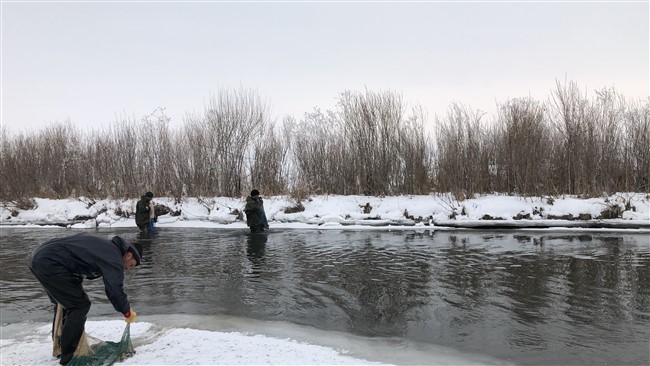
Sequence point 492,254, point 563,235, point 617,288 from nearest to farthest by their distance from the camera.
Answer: point 617,288, point 492,254, point 563,235

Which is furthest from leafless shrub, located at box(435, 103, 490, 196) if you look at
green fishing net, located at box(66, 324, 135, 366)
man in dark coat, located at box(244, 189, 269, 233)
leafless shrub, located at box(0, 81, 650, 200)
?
green fishing net, located at box(66, 324, 135, 366)

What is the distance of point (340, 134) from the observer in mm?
22781

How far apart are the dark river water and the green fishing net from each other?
1866mm

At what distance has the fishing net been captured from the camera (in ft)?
14.0

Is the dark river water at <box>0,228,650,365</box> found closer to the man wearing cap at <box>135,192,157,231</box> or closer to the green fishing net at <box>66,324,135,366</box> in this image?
the green fishing net at <box>66,324,135,366</box>

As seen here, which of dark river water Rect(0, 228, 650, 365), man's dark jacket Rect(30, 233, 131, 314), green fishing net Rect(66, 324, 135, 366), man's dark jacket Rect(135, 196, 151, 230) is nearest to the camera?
man's dark jacket Rect(30, 233, 131, 314)

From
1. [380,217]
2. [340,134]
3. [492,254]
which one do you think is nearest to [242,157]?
[340,134]

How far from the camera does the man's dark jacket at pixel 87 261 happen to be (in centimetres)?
406

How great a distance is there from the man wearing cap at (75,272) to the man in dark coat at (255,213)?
435 inches

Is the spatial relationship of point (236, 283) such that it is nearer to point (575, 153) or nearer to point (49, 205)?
Result: point (575, 153)

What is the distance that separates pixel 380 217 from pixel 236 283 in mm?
10814

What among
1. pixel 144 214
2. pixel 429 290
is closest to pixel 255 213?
Answer: pixel 144 214

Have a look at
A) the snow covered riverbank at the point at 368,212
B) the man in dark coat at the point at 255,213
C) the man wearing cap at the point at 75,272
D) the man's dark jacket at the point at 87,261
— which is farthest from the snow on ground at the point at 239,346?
the snow covered riverbank at the point at 368,212

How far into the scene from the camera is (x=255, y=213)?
15.8 metres
